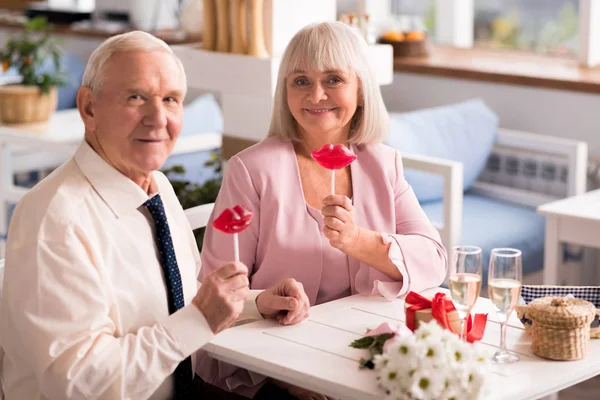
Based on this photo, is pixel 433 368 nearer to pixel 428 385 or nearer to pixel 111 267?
pixel 428 385

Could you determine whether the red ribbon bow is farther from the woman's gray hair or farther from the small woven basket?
the woman's gray hair

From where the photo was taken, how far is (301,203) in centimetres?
229

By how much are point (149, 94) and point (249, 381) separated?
75 cm

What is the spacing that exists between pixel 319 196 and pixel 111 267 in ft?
2.32

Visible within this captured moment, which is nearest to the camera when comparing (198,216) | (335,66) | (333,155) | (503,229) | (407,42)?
(333,155)

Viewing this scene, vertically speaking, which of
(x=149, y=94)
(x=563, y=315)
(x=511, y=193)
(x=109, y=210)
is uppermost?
(x=149, y=94)

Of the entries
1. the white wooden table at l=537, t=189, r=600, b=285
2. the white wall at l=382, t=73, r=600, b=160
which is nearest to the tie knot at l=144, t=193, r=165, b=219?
the white wooden table at l=537, t=189, r=600, b=285

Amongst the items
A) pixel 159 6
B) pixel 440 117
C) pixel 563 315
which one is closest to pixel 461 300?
pixel 563 315

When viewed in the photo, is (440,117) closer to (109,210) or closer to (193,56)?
(193,56)

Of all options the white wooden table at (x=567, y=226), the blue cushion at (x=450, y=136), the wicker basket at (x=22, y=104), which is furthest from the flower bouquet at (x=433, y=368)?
the wicker basket at (x=22, y=104)

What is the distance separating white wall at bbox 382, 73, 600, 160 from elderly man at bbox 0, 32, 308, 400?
2.66 metres

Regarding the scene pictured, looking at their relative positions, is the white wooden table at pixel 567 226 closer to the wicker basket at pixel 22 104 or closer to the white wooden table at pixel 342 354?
the white wooden table at pixel 342 354

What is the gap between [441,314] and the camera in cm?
183

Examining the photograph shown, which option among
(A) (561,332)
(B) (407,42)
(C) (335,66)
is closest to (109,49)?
(C) (335,66)
